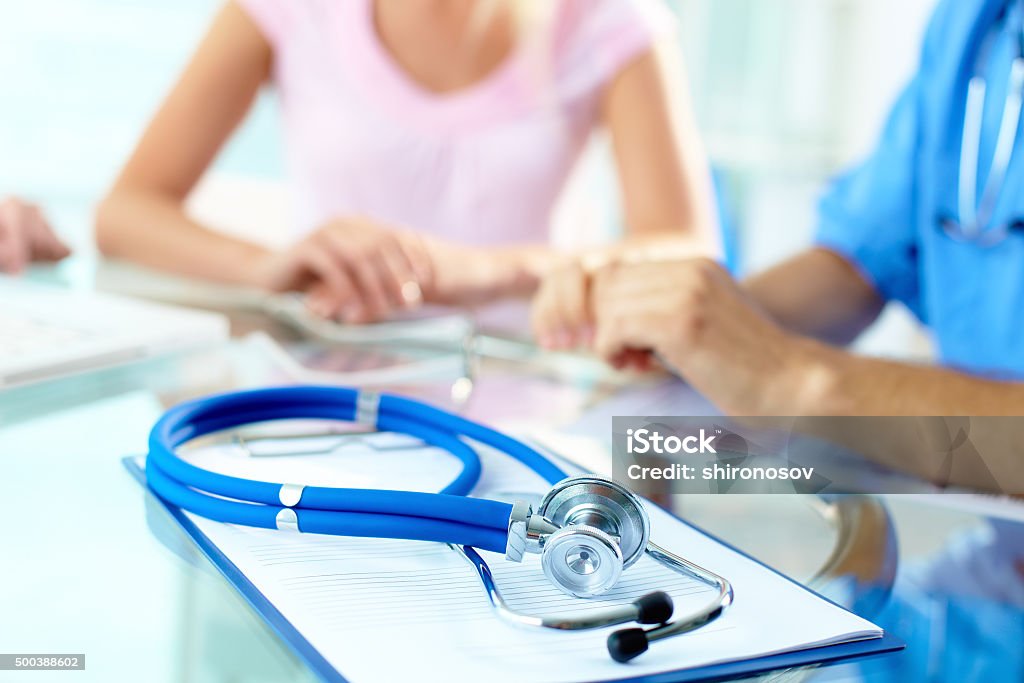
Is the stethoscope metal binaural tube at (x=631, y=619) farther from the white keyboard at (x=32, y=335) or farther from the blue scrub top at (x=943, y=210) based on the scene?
the blue scrub top at (x=943, y=210)

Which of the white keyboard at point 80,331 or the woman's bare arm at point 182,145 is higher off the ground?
the woman's bare arm at point 182,145

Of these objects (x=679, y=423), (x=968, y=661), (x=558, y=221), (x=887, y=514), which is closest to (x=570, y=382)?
(x=679, y=423)

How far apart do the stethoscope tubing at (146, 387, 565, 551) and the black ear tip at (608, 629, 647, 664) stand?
61 millimetres

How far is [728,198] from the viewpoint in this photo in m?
3.71

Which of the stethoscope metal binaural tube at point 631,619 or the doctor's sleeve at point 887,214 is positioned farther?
the doctor's sleeve at point 887,214

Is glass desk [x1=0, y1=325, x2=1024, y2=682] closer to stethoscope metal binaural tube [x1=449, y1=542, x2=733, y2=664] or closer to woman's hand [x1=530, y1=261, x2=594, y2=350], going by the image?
stethoscope metal binaural tube [x1=449, y1=542, x2=733, y2=664]

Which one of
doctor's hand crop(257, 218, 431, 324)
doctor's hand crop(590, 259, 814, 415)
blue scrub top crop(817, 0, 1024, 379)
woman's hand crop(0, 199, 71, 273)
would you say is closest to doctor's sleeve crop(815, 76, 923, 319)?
blue scrub top crop(817, 0, 1024, 379)

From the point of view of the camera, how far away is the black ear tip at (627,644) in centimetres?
28

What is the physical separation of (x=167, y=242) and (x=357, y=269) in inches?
13.0

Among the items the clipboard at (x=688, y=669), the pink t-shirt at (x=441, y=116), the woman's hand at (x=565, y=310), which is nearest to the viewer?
the clipboard at (x=688, y=669)

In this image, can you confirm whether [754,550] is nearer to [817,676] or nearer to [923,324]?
[817,676]

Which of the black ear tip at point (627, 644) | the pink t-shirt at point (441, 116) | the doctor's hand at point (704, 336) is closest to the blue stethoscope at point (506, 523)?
Result: the black ear tip at point (627, 644)

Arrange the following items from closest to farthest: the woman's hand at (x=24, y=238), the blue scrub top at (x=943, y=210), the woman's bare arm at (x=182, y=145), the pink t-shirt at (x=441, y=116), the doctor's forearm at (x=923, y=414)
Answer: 1. the doctor's forearm at (x=923, y=414)
2. the blue scrub top at (x=943, y=210)
3. the woman's hand at (x=24, y=238)
4. the woman's bare arm at (x=182, y=145)
5. the pink t-shirt at (x=441, y=116)

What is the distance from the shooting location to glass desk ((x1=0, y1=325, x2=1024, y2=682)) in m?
0.31
